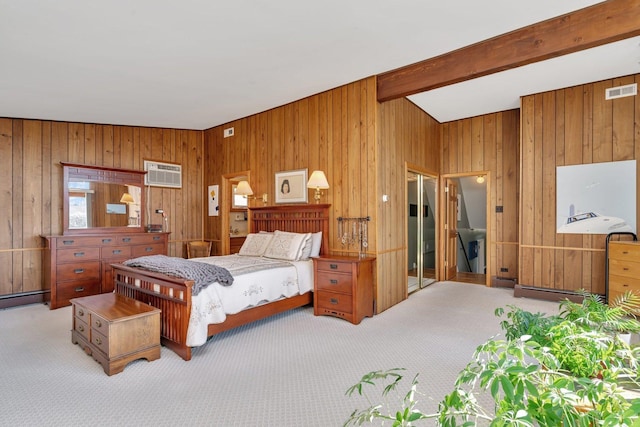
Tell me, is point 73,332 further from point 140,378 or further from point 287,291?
point 287,291

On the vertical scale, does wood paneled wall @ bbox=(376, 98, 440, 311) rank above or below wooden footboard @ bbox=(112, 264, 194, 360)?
above

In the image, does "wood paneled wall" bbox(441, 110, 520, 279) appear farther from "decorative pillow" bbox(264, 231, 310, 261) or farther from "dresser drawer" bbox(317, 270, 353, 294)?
"decorative pillow" bbox(264, 231, 310, 261)

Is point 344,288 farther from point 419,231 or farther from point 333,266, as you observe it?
point 419,231

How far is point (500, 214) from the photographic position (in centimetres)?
573

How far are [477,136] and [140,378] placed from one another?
6056 millimetres

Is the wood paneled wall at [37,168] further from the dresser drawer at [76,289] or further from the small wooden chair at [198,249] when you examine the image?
the small wooden chair at [198,249]

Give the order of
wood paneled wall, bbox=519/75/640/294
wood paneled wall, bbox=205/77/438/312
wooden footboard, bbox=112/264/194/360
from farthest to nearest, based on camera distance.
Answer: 1. wood paneled wall, bbox=519/75/640/294
2. wood paneled wall, bbox=205/77/438/312
3. wooden footboard, bbox=112/264/194/360

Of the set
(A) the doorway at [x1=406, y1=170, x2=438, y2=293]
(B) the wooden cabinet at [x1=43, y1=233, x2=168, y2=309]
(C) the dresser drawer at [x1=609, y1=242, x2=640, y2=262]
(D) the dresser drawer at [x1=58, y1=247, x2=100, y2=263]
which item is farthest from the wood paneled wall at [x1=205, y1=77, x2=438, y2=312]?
(C) the dresser drawer at [x1=609, y1=242, x2=640, y2=262]

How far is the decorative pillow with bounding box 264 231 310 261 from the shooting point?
167 inches

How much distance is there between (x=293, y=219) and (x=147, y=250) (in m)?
2.46

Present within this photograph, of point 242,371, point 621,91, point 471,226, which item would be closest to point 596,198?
point 621,91

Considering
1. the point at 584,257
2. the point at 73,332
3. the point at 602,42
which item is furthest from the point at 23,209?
the point at 584,257

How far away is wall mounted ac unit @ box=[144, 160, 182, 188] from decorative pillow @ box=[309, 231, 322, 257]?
3.18m

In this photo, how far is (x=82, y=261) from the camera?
458 centimetres
